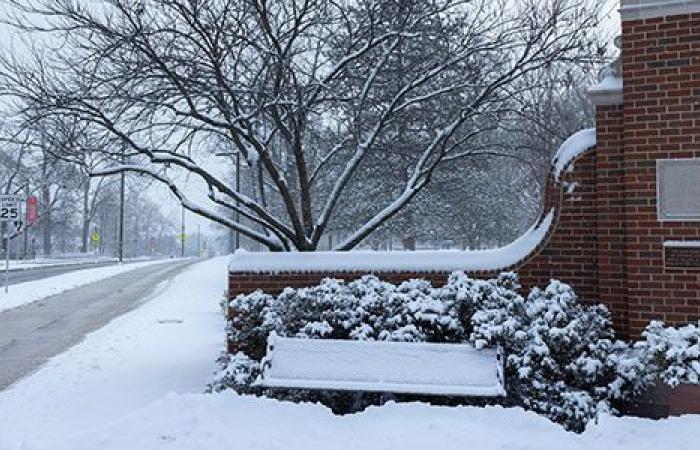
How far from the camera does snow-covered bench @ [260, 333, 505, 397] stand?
20.6 feet

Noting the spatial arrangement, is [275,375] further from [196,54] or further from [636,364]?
[196,54]

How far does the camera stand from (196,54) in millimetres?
9211

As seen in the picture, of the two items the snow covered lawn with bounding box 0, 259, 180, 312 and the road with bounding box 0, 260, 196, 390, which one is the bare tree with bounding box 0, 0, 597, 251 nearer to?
the road with bounding box 0, 260, 196, 390

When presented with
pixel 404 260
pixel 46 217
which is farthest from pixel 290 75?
pixel 46 217

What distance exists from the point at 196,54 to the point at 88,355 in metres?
4.78

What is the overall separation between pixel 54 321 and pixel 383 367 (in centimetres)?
1140

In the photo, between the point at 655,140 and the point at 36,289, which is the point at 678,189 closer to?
the point at 655,140

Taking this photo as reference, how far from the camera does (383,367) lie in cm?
650

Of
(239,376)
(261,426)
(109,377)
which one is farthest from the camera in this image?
(109,377)

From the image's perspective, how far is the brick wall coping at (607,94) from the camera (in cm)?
708

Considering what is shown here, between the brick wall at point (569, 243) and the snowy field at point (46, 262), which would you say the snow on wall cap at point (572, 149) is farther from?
the snowy field at point (46, 262)

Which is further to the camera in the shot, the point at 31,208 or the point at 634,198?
the point at 31,208

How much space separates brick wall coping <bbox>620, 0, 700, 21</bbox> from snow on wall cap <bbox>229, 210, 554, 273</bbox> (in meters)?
2.08

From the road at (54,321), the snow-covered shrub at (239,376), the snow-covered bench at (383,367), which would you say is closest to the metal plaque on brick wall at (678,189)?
the snow-covered bench at (383,367)
